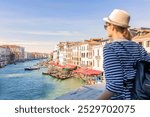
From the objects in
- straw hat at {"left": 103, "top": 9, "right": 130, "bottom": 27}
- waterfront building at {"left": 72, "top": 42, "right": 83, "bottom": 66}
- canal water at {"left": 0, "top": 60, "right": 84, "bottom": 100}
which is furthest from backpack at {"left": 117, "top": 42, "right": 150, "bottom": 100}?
waterfront building at {"left": 72, "top": 42, "right": 83, "bottom": 66}

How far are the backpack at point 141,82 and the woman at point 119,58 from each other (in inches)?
1.0

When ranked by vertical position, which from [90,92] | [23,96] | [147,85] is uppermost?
[147,85]

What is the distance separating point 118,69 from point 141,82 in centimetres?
7

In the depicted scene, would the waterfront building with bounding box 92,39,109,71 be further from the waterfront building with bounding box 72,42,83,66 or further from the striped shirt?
the striped shirt

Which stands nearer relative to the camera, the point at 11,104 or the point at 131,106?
the point at 131,106

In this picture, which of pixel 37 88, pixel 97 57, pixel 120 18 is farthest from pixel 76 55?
pixel 120 18

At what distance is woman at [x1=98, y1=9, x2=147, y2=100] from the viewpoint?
870 millimetres

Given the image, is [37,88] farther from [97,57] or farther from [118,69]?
[118,69]

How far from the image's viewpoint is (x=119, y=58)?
888 millimetres

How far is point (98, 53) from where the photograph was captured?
1716 centimetres

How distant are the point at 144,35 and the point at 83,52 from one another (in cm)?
873

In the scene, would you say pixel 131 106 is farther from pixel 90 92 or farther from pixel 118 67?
pixel 90 92

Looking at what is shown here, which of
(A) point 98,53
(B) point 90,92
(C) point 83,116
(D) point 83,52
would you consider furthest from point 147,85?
(D) point 83,52

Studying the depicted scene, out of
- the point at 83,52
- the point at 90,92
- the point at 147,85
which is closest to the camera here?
the point at 147,85
